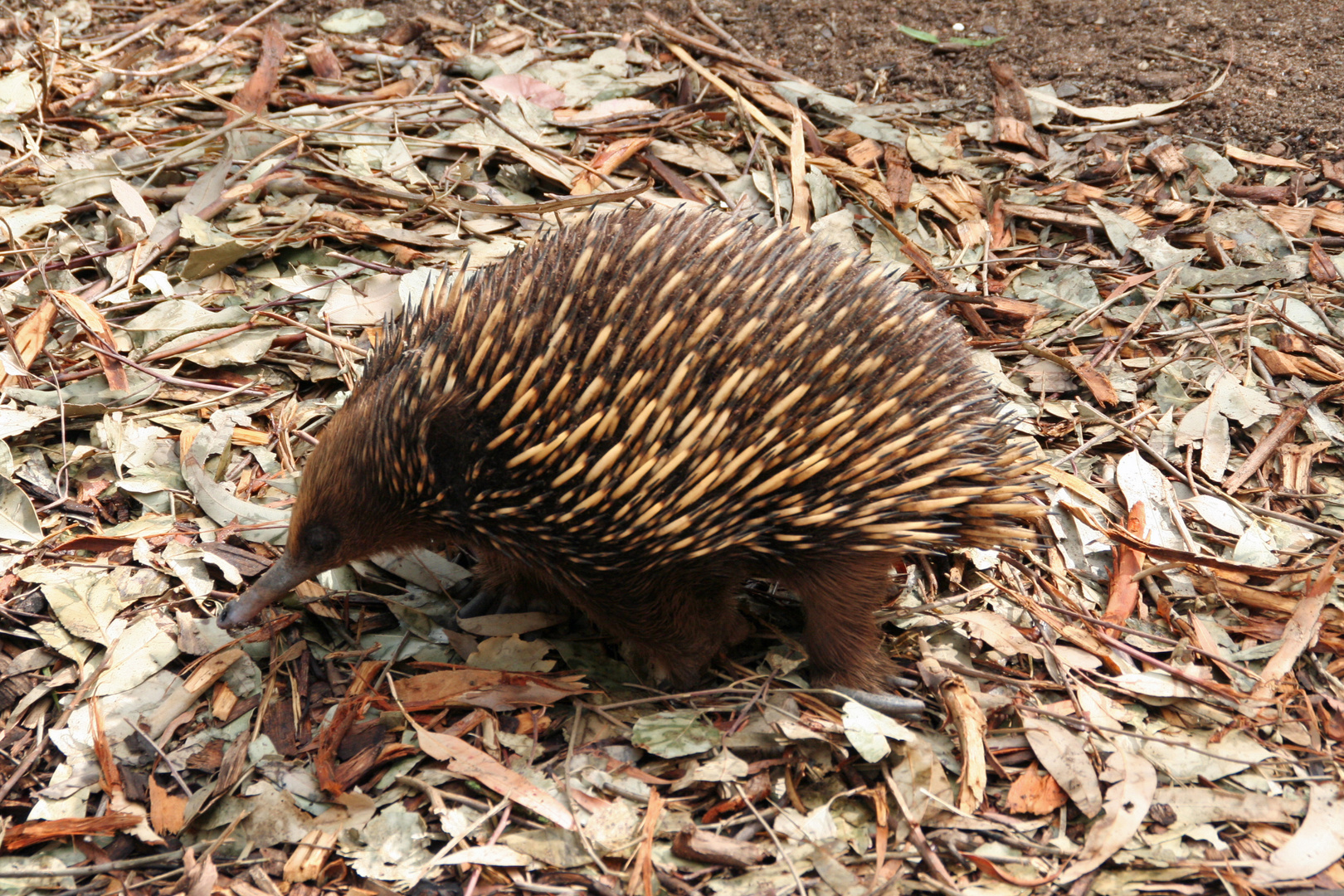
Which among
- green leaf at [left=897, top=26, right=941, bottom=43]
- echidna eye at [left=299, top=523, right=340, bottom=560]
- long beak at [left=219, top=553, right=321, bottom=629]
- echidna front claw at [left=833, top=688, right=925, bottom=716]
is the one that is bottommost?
echidna front claw at [left=833, top=688, right=925, bottom=716]

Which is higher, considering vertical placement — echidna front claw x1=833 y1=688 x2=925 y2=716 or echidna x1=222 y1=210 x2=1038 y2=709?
echidna x1=222 y1=210 x2=1038 y2=709

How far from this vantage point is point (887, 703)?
2.96 m

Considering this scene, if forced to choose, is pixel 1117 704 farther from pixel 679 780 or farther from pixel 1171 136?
pixel 1171 136

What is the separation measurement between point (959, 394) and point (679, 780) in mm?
1176

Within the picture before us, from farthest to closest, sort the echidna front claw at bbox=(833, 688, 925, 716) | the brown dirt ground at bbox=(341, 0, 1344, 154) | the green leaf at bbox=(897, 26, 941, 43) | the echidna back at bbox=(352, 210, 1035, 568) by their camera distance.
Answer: the green leaf at bbox=(897, 26, 941, 43), the brown dirt ground at bbox=(341, 0, 1344, 154), the echidna front claw at bbox=(833, 688, 925, 716), the echidna back at bbox=(352, 210, 1035, 568)

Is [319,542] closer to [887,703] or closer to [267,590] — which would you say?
[267,590]

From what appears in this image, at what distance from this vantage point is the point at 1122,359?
12.9 ft

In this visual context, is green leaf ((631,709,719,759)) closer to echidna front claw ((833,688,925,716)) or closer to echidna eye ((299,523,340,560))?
echidna front claw ((833,688,925,716))

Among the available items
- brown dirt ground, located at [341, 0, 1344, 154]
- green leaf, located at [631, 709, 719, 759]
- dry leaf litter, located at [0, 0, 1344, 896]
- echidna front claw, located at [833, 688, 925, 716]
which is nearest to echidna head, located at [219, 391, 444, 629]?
dry leaf litter, located at [0, 0, 1344, 896]

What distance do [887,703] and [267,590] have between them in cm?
163

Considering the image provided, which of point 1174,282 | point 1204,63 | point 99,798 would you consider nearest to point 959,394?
point 1174,282

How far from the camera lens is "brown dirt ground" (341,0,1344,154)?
465cm

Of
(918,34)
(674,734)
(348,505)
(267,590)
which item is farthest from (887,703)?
(918,34)

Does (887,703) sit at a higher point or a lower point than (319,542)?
lower
